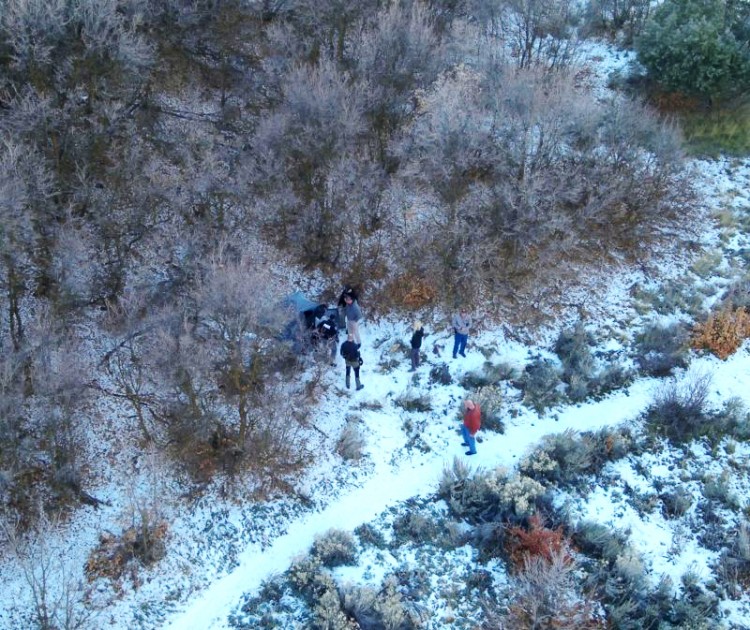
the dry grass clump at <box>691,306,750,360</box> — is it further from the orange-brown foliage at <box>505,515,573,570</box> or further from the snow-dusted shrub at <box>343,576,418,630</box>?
the snow-dusted shrub at <box>343,576,418,630</box>

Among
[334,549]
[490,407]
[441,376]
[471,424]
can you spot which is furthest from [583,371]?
[334,549]

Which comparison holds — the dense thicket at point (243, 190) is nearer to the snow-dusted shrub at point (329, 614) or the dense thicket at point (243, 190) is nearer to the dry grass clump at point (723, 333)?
the snow-dusted shrub at point (329, 614)

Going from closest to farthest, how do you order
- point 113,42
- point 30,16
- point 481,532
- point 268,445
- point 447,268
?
point 481,532 → point 268,445 → point 30,16 → point 113,42 → point 447,268

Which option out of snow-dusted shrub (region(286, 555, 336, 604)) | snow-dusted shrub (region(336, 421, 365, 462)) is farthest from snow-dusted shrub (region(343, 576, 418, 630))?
snow-dusted shrub (region(336, 421, 365, 462))

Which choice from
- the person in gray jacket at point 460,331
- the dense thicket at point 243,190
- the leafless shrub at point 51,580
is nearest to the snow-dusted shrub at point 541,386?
the person in gray jacket at point 460,331

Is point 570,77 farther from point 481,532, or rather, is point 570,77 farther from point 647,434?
point 481,532

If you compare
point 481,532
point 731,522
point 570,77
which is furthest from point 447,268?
point 731,522
